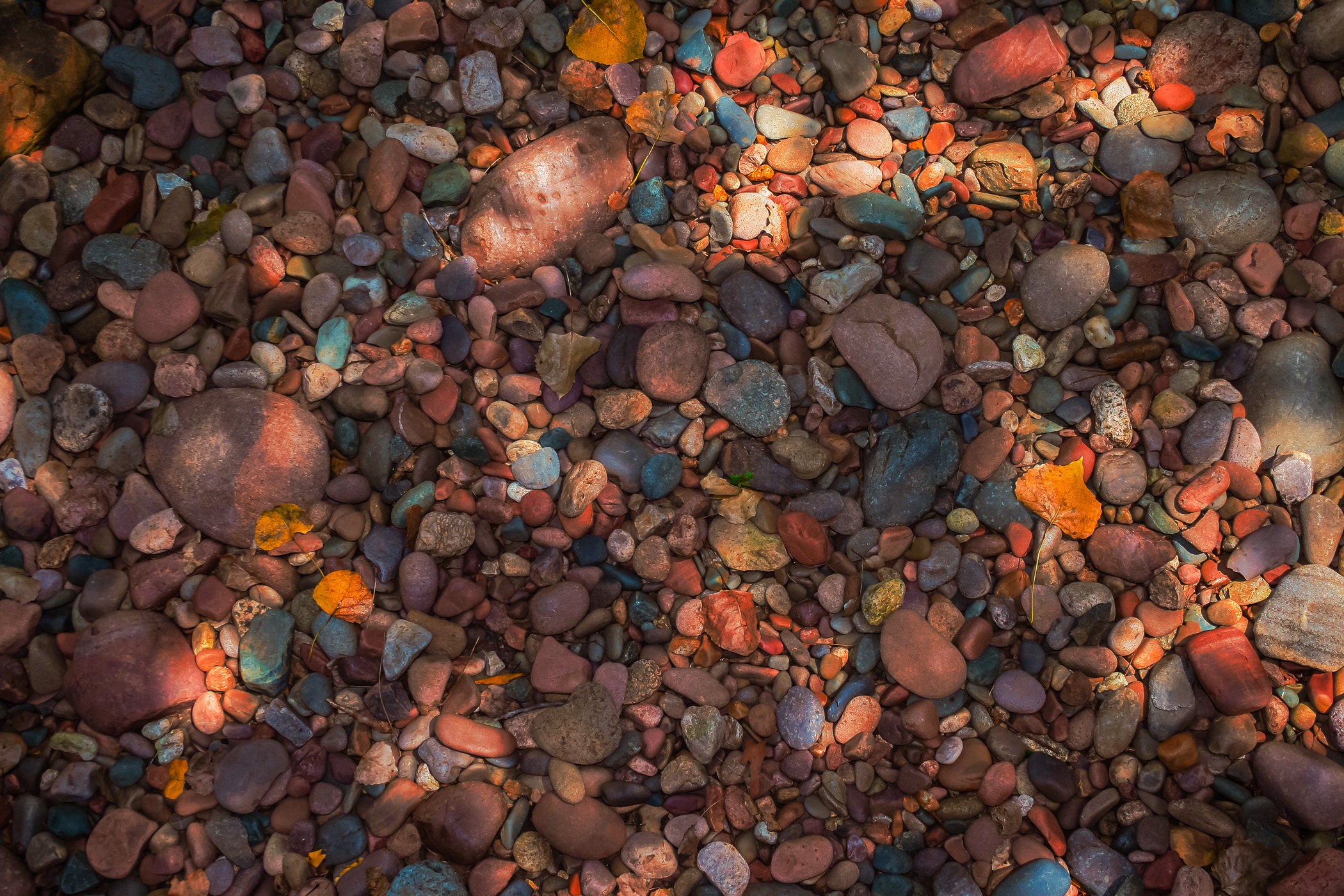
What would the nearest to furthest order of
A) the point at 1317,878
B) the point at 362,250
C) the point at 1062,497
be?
1. the point at 1317,878
2. the point at 1062,497
3. the point at 362,250

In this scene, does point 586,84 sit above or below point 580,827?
above

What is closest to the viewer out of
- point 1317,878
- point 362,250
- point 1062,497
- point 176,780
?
point 1317,878

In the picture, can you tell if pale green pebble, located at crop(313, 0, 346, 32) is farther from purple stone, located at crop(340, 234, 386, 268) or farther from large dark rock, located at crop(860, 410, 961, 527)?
large dark rock, located at crop(860, 410, 961, 527)

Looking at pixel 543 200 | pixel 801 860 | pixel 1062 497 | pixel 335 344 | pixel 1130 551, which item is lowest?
pixel 801 860

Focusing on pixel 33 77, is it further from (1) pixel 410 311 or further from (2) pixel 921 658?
(2) pixel 921 658

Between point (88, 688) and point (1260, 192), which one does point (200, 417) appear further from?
point (1260, 192)

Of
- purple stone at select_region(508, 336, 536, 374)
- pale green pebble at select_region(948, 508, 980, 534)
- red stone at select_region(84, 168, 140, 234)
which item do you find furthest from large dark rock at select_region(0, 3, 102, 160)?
pale green pebble at select_region(948, 508, 980, 534)

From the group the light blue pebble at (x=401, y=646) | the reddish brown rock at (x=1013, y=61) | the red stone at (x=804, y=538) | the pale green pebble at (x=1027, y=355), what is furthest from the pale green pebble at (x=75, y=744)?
the reddish brown rock at (x=1013, y=61)

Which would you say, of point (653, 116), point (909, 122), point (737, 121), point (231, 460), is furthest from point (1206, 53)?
point (231, 460)

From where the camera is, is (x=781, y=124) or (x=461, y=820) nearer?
(x=461, y=820)
